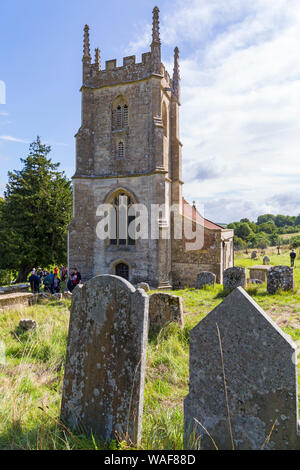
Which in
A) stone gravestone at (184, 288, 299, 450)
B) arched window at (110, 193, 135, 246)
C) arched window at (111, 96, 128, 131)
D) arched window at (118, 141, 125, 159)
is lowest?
stone gravestone at (184, 288, 299, 450)

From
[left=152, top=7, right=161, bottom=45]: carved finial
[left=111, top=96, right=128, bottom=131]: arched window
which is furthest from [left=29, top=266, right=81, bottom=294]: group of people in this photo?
[left=152, top=7, right=161, bottom=45]: carved finial

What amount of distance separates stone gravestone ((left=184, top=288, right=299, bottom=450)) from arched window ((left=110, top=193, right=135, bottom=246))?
14.6 meters

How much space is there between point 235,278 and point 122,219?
27.7ft

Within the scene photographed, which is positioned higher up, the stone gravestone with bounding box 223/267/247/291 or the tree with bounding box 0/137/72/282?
the tree with bounding box 0/137/72/282

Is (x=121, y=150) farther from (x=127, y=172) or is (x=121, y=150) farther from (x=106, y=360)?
(x=106, y=360)

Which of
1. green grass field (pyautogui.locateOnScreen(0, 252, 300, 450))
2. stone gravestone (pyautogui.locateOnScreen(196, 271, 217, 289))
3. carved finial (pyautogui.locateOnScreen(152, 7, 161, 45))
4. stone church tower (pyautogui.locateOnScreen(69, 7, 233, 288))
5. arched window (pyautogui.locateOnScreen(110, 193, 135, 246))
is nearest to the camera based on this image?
green grass field (pyautogui.locateOnScreen(0, 252, 300, 450))

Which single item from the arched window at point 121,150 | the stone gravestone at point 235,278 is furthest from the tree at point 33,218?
the stone gravestone at point 235,278

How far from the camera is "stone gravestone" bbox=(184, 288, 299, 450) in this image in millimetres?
2072

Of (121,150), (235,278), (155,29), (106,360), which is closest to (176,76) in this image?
(155,29)

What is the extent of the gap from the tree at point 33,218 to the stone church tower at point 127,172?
545 centimetres

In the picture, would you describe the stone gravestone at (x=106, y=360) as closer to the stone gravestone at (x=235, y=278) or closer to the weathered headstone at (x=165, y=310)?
the weathered headstone at (x=165, y=310)

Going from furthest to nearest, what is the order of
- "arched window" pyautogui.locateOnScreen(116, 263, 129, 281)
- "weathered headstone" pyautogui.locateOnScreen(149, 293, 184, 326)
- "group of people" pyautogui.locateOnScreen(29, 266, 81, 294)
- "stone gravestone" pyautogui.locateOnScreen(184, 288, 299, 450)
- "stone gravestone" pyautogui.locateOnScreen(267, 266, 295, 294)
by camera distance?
"arched window" pyautogui.locateOnScreen(116, 263, 129, 281), "group of people" pyautogui.locateOnScreen(29, 266, 81, 294), "stone gravestone" pyautogui.locateOnScreen(267, 266, 295, 294), "weathered headstone" pyautogui.locateOnScreen(149, 293, 184, 326), "stone gravestone" pyautogui.locateOnScreen(184, 288, 299, 450)

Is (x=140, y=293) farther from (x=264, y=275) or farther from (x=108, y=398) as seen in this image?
(x=264, y=275)

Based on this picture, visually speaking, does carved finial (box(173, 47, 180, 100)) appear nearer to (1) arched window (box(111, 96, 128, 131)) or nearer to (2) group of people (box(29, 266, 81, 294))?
(1) arched window (box(111, 96, 128, 131))
